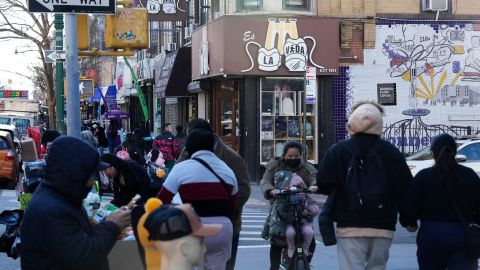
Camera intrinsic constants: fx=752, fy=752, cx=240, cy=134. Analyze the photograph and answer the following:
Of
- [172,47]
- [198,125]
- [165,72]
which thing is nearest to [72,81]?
[198,125]

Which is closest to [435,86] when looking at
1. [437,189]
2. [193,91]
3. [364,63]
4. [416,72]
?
[416,72]

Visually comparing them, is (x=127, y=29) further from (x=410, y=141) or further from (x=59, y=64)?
(x=410, y=141)

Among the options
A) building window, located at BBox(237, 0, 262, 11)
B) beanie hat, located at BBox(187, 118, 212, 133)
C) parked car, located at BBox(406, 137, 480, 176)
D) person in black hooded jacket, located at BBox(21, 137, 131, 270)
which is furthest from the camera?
building window, located at BBox(237, 0, 262, 11)

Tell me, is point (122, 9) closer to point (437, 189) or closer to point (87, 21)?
point (87, 21)

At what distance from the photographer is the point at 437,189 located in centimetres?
601

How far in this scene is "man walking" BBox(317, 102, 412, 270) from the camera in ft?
19.4

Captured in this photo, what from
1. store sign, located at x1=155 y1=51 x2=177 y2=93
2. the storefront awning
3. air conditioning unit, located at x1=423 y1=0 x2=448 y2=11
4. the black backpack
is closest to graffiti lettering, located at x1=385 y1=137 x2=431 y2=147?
air conditioning unit, located at x1=423 y1=0 x2=448 y2=11

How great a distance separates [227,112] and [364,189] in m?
18.6

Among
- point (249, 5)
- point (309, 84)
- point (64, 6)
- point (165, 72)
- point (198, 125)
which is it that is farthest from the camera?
point (165, 72)

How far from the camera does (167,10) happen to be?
89.1 feet

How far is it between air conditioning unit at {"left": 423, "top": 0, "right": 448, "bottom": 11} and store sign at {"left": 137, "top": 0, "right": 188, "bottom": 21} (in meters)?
8.97

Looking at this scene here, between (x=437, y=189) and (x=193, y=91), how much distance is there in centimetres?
2196

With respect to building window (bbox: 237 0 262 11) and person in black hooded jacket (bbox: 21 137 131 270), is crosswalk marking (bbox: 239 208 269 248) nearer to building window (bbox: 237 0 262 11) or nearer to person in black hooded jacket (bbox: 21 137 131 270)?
building window (bbox: 237 0 262 11)

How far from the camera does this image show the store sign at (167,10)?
2694cm
